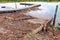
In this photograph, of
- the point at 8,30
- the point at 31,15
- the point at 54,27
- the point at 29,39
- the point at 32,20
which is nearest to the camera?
the point at 29,39

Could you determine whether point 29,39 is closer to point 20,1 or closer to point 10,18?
point 10,18

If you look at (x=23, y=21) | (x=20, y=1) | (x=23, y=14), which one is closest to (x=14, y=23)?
(x=23, y=21)

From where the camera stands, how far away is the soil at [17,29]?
152 cm

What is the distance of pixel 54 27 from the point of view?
1.75 meters

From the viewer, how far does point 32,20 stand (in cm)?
188

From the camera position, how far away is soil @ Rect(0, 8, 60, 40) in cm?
152

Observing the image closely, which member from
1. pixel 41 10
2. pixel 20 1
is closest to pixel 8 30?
pixel 41 10

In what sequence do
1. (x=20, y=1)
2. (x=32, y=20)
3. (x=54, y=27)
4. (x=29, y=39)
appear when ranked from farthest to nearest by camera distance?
(x=20, y=1) < (x=32, y=20) < (x=54, y=27) < (x=29, y=39)

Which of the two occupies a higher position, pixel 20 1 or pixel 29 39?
pixel 20 1

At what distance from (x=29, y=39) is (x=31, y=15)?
0.61m

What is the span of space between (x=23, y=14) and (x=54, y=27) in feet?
1.54

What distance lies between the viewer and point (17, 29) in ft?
5.43

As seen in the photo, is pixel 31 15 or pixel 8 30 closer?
pixel 8 30

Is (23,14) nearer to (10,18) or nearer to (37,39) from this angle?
(10,18)
